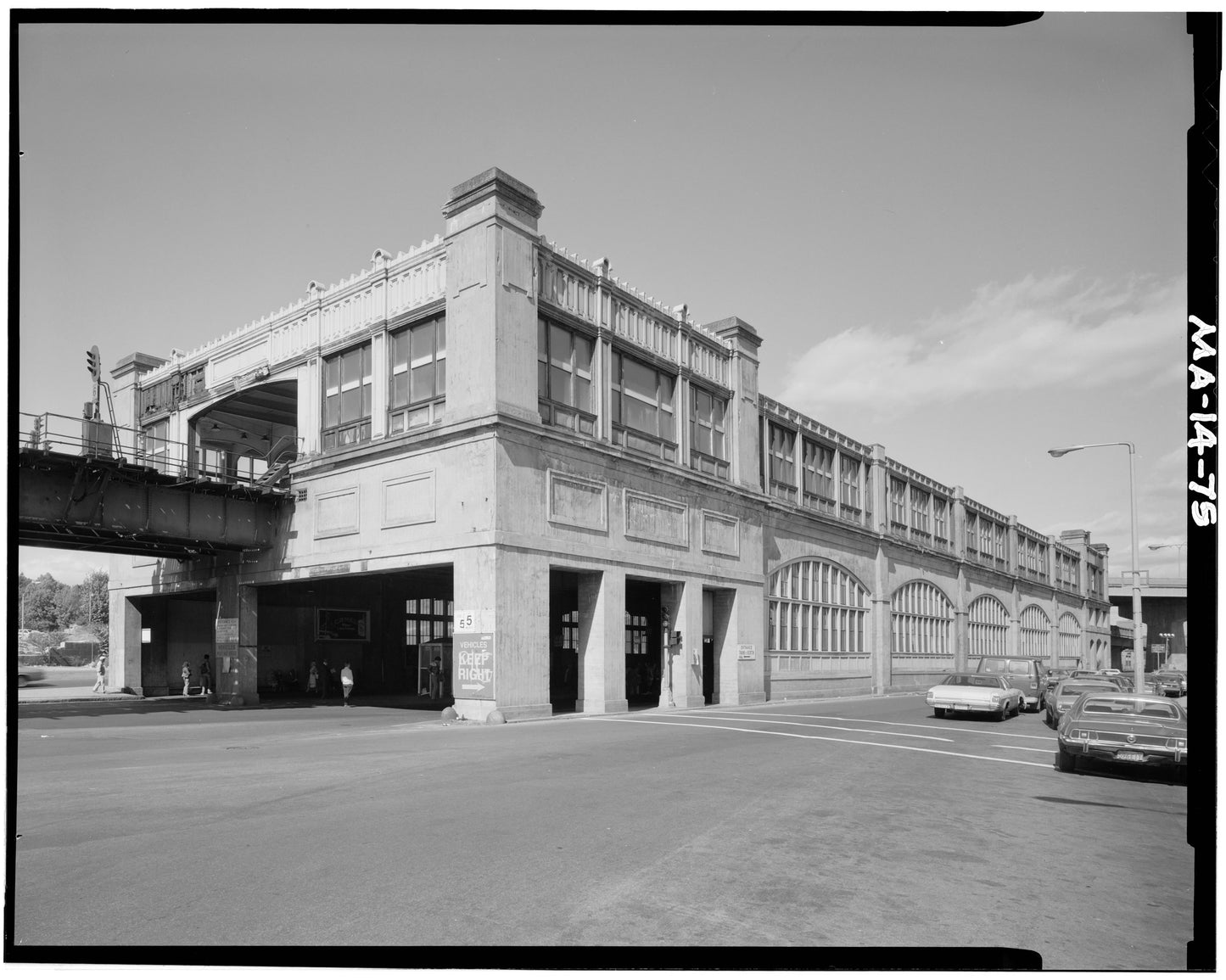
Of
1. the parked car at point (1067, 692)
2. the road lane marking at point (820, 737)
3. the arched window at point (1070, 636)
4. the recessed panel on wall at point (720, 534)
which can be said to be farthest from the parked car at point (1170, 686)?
the arched window at point (1070, 636)

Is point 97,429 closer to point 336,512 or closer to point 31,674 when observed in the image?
point 336,512

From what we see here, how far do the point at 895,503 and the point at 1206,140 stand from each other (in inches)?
1958

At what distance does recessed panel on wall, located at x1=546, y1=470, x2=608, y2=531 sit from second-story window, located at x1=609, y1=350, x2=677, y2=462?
9.34 ft

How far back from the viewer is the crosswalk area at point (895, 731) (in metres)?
18.1

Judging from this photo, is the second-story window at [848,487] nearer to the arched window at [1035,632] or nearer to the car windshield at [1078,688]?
the car windshield at [1078,688]

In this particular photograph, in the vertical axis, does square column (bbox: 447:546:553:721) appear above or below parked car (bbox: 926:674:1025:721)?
above

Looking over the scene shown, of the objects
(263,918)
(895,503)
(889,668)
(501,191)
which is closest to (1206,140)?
(263,918)

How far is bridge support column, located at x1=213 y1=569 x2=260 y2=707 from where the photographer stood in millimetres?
33656

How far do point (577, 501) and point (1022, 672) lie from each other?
17.4 m

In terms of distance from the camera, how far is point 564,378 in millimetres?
29641

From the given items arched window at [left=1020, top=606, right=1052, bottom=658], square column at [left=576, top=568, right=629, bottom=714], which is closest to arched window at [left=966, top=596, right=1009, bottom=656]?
arched window at [left=1020, top=606, right=1052, bottom=658]

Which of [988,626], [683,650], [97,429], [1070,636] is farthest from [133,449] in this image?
[1070,636]

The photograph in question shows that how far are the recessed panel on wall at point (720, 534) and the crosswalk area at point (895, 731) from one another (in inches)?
288

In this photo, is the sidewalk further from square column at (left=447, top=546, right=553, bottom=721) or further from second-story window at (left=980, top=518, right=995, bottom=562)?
second-story window at (left=980, top=518, right=995, bottom=562)
